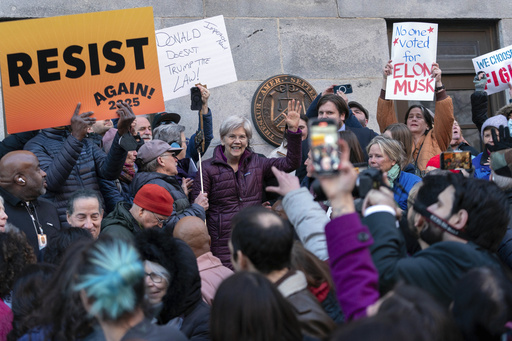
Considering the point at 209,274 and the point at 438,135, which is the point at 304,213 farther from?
the point at 438,135

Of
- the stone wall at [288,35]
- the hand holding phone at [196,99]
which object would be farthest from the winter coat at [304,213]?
the stone wall at [288,35]

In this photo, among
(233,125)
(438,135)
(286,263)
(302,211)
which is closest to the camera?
(286,263)

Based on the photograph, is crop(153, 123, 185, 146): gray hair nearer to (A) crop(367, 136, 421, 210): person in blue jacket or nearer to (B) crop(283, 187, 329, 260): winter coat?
(A) crop(367, 136, 421, 210): person in blue jacket

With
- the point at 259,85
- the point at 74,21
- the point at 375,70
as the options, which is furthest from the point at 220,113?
the point at 74,21

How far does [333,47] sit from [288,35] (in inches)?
23.5

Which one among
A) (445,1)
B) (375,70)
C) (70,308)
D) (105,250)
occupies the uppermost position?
(445,1)

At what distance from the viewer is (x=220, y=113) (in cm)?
856

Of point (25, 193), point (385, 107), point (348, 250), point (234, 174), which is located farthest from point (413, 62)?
point (348, 250)

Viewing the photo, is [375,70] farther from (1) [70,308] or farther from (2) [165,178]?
(1) [70,308]

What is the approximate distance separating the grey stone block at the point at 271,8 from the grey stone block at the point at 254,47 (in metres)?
0.10

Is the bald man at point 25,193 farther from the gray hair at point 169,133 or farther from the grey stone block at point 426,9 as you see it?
the grey stone block at point 426,9

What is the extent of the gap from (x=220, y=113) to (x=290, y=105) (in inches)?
93.1

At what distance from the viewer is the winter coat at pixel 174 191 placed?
571 centimetres

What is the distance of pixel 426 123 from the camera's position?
7.39m
